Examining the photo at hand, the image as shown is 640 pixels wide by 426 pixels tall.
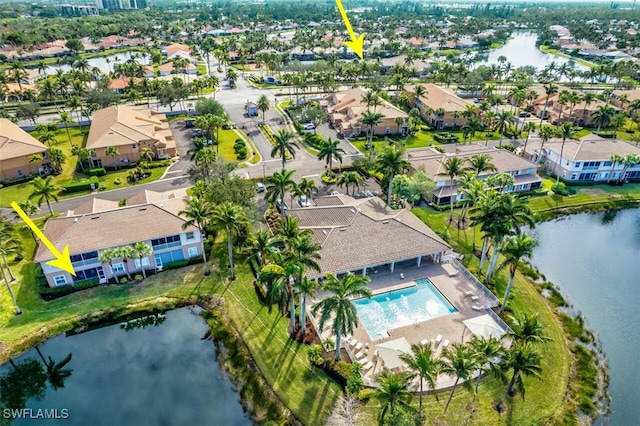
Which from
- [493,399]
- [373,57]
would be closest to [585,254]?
[493,399]

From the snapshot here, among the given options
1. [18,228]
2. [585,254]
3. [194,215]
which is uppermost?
[194,215]

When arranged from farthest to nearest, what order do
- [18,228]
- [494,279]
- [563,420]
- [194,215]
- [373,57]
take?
[373,57] < [18,228] < [494,279] < [194,215] < [563,420]

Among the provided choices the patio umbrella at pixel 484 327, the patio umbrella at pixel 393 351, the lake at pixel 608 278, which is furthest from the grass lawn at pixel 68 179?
the lake at pixel 608 278

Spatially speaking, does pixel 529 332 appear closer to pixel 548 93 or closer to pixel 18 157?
pixel 18 157

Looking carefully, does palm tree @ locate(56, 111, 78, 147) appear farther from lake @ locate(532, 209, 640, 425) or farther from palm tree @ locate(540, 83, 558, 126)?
palm tree @ locate(540, 83, 558, 126)

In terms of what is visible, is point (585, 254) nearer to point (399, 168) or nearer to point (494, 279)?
point (494, 279)

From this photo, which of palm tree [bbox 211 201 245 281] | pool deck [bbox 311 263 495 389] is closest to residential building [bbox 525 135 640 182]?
pool deck [bbox 311 263 495 389]
